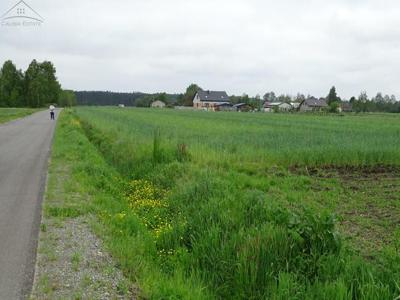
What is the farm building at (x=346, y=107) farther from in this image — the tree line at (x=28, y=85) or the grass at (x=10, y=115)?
the tree line at (x=28, y=85)

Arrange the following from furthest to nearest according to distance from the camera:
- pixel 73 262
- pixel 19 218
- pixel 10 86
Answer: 1. pixel 10 86
2. pixel 19 218
3. pixel 73 262

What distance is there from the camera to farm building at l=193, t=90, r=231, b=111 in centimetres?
13259

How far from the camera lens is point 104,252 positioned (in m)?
6.28

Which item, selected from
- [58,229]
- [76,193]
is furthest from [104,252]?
[76,193]

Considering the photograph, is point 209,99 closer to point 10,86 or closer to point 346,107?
point 346,107

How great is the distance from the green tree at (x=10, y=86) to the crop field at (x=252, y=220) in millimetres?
112334

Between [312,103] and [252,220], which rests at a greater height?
[312,103]

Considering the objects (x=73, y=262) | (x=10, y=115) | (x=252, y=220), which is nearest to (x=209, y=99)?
(x=10, y=115)

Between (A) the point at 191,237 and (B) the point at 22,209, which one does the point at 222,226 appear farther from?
(B) the point at 22,209

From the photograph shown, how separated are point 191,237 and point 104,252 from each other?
5.03 feet

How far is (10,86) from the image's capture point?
11681 centimetres

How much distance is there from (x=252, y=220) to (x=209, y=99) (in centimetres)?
12764

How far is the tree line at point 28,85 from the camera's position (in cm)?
11550

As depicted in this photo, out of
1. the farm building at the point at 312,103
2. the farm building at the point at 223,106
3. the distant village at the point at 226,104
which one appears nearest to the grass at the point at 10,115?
the distant village at the point at 226,104
